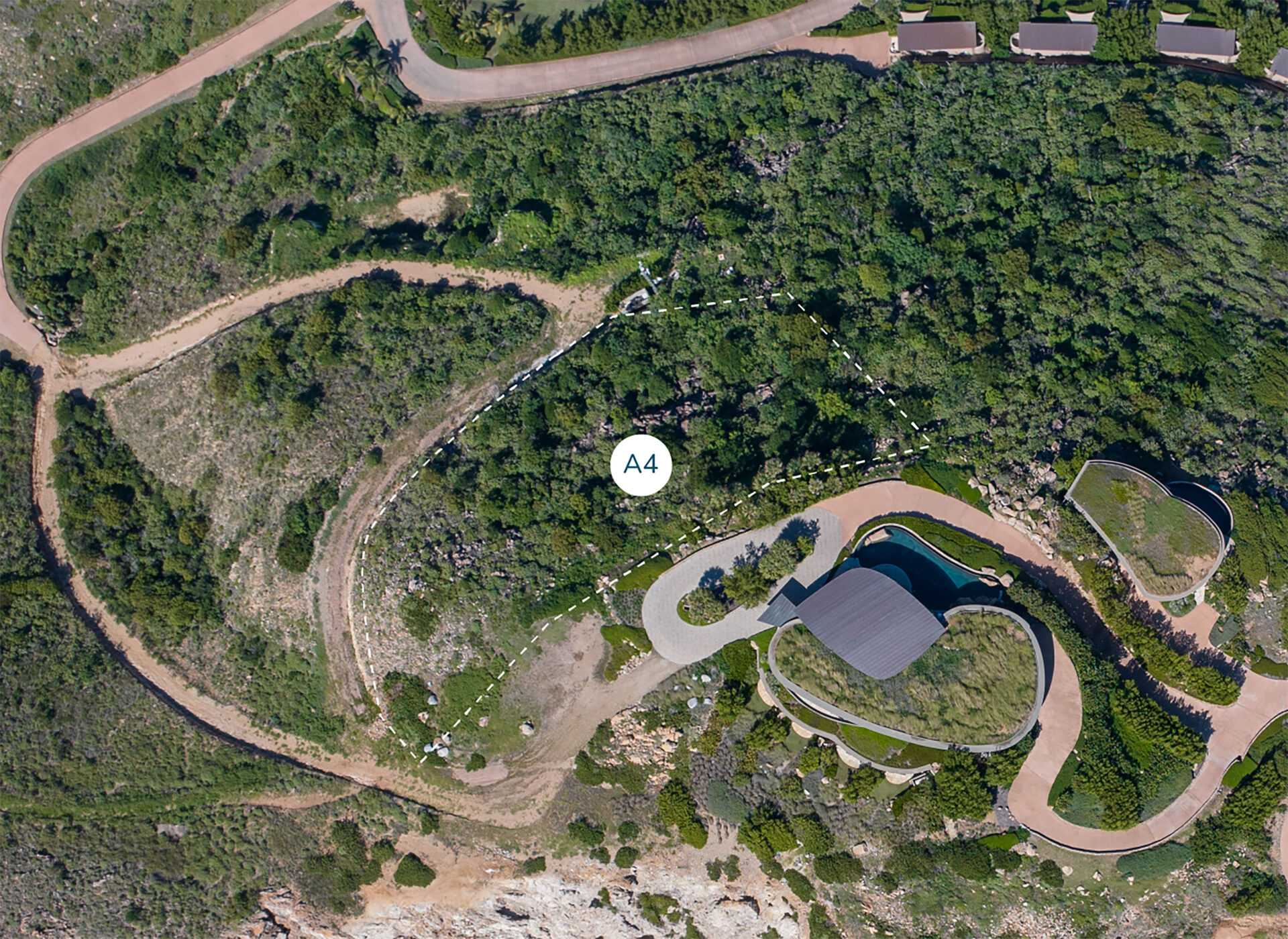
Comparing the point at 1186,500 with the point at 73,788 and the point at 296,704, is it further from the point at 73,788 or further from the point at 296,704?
the point at 73,788

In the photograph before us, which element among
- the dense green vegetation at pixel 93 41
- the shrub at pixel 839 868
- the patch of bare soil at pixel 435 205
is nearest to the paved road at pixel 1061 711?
the shrub at pixel 839 868

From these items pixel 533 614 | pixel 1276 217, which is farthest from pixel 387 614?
pixel 1276 217

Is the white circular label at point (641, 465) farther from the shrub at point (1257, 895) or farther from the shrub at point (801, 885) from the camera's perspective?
the shrub at point (1257, 895)

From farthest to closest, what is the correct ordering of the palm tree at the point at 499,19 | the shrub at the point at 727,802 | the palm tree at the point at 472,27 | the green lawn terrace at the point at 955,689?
the palm tree at the point at 499,19 < the palm tree at the point at 472,27 < the shrub at the point at 727,802 < the green lawn terrace at the point at 955,689

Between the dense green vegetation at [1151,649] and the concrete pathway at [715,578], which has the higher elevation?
the concrete pathway at [715,578]

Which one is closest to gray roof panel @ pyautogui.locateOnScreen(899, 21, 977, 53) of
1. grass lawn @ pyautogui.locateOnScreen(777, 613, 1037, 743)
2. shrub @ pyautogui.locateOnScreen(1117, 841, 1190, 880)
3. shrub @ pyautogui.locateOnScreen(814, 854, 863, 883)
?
grass lawn @ pyautogui.locateOnScreen(777, 613, 1037, 743)

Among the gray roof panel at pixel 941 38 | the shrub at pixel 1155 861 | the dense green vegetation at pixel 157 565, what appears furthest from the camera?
the gray roof panel at pixel 941 38
